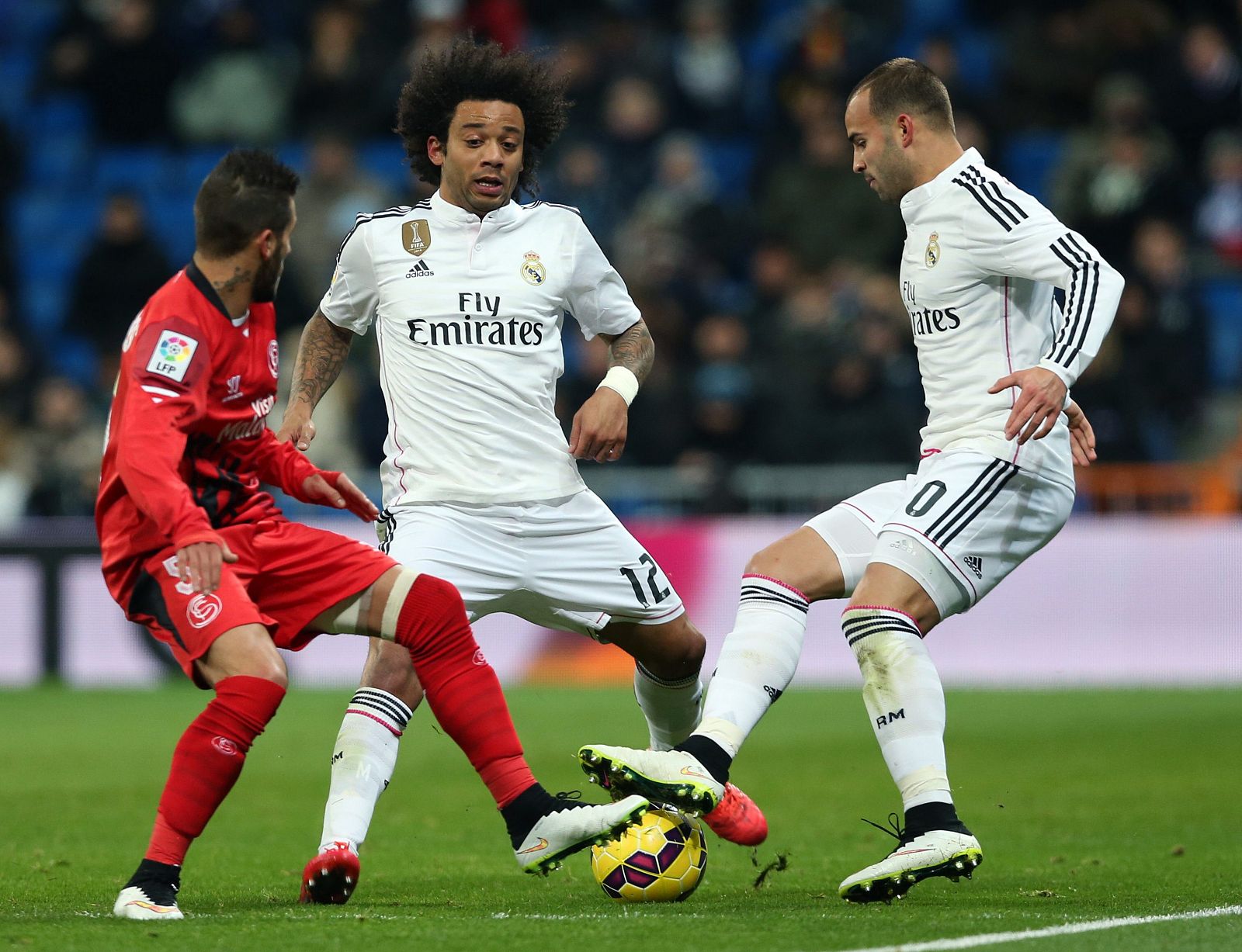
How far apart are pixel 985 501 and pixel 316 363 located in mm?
2122

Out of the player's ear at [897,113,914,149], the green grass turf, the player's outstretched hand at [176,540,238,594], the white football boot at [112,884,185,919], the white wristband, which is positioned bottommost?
the green grass turf

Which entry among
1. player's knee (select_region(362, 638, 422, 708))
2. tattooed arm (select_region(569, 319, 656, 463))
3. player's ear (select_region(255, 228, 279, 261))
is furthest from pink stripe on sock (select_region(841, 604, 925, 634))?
player's ear (select_region(255, 228, 279, 261))

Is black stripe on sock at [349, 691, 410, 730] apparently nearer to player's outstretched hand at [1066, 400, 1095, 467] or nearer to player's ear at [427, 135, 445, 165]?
player's ear at [427, 135, 445, 165]

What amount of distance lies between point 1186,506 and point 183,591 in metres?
9.54

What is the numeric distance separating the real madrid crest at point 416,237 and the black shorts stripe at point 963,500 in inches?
69.6

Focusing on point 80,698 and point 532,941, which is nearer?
point 532,941

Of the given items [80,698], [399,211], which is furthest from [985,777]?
[80,698]

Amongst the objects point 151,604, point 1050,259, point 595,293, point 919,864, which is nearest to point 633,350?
point 595,293

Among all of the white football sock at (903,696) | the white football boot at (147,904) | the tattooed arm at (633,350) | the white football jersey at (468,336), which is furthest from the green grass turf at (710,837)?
the tattooed arm at (633,350)

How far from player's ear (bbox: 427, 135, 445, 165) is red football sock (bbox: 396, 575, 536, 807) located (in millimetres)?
1521

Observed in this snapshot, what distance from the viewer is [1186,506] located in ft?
42.8

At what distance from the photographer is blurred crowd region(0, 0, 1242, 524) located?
13594mm

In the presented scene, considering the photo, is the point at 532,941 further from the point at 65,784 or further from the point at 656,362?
the point at 656,362

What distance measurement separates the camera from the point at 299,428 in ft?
19.0
